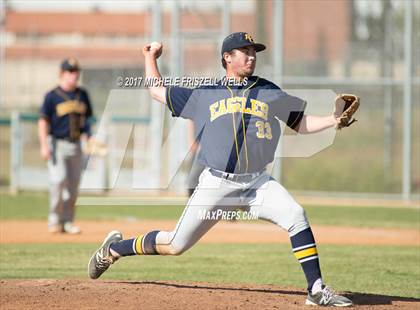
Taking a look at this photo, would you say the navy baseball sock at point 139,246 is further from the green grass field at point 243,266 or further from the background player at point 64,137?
the background player at point 64,137

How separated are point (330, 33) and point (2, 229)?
8.58m

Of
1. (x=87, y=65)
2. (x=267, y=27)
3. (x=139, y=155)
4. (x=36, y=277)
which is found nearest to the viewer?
(x=36, y=277)

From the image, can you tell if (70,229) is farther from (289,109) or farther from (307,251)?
(307,251)

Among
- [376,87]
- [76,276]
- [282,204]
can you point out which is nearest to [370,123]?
[376,87]

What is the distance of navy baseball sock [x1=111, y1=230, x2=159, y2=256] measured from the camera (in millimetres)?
6762

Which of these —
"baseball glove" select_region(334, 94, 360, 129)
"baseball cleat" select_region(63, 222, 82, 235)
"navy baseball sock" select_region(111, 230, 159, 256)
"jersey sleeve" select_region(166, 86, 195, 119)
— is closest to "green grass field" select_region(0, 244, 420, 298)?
→ "baseball cleat" select_region(63, 222, 82, 235)

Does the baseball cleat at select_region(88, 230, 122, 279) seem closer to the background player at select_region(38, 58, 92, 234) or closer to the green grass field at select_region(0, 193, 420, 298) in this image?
the green grass field at select_region(0, 193, 420, 298)

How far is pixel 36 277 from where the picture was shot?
860 cm

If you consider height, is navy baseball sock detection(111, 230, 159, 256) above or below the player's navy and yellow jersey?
below

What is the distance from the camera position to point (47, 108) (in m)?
12.0

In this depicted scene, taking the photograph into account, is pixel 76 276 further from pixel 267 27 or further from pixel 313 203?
pixel 267 27

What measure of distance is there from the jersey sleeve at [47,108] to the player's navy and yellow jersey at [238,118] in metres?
5.73

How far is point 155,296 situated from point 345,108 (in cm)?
208

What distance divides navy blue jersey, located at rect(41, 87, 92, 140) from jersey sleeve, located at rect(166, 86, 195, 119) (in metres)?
5.68
